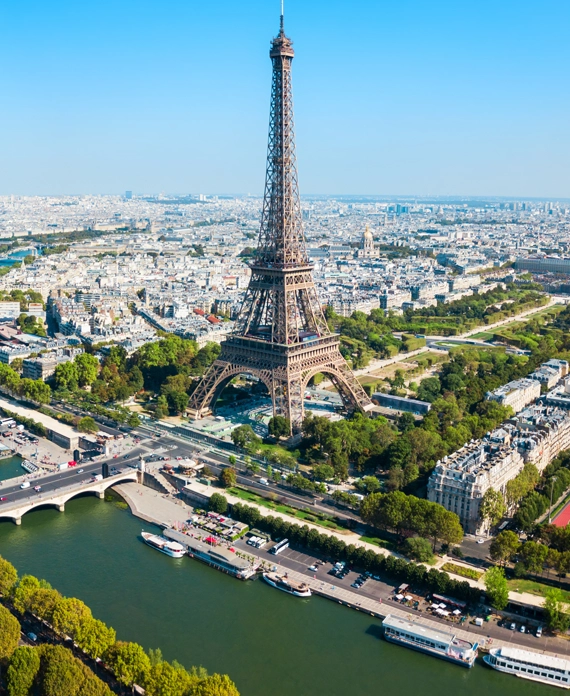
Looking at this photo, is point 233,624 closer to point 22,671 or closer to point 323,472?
point 22,671

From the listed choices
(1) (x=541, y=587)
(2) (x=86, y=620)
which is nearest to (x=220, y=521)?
(2) (x=86, y=620)

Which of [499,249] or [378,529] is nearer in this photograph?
[378,529]

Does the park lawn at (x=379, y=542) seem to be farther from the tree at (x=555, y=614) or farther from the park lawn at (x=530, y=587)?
the tree at (x=555, y=614)

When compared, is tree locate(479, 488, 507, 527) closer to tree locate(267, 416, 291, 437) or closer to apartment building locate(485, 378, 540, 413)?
tree locate(267, 416, 291, 437)

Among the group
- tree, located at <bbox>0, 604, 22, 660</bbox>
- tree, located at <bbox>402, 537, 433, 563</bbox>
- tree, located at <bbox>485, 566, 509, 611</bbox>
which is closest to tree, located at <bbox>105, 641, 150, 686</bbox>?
tree, located at <bbox>0, 604, 22, 660</bbox>

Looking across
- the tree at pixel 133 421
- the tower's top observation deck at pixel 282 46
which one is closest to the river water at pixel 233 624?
the tree at pixel 133 421

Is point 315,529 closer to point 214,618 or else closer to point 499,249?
point 214,618
